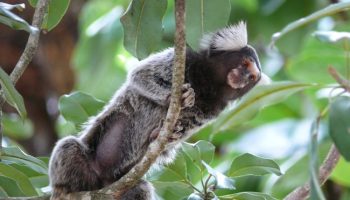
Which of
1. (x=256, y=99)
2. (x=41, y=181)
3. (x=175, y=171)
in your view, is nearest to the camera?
(x=256, y=99)

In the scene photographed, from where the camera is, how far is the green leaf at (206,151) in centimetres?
293

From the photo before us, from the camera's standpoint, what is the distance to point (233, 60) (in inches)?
132

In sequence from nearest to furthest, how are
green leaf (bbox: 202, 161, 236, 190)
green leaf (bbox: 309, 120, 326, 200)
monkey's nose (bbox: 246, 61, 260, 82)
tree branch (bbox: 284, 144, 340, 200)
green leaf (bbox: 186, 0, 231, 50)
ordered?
green leaf (bbox: 309, 120, 326, 200) < green leaf (bbox: 202, 161, 236, 190) < tree branch (bbox: 284, 144, 340, 200) < green leaf (bbox: 186, 0, 231, 50) < monkey's nose (bbox: 246, 61, 260, 82)

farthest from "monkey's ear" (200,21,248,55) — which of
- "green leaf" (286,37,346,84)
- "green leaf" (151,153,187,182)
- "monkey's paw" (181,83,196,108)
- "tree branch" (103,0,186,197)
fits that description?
"green leaf" (286,37,346,84)

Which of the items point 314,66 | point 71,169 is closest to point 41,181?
point 71,169

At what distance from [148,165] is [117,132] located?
0.62 m

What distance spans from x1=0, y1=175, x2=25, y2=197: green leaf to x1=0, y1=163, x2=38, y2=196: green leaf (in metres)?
0.02

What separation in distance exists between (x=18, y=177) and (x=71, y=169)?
0.32 meters

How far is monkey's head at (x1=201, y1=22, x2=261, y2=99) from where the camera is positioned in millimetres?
3291

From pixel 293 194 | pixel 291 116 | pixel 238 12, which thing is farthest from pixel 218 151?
pixel 293 194

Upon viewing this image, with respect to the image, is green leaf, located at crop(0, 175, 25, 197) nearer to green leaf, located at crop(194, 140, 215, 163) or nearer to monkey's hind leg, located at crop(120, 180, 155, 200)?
monkey's hind leg, located at crop(120, 180, 155, 200)

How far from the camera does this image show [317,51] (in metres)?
5.69

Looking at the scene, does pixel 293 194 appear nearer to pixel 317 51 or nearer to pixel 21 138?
pixel 317 51

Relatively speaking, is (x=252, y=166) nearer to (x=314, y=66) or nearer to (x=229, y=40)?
(x=229, y=40)
